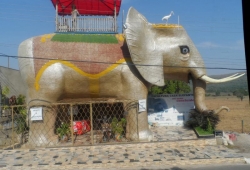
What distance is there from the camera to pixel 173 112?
12.2 metres

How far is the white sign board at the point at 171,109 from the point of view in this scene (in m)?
12.1

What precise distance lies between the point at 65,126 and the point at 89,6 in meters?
6.34

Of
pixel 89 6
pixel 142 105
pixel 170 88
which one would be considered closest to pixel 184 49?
pixel 142 105

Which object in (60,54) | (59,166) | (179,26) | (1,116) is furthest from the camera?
(1,116)

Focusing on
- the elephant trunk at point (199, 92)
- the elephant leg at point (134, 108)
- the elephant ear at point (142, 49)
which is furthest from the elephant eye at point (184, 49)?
the elephant leg at point (134, 108)

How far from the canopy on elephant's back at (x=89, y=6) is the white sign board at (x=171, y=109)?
4843 mm

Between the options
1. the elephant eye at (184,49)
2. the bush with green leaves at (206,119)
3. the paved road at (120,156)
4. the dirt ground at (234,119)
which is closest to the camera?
the paved road at (120,156)

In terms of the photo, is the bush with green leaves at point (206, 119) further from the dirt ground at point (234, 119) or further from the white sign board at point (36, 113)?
the white sign board at point (36, 113)

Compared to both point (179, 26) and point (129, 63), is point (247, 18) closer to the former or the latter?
point (129, 63)

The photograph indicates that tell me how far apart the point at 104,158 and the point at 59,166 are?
1.22 meters

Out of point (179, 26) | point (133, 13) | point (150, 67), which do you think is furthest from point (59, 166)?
point (179, 26)

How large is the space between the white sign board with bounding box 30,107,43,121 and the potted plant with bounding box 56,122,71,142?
828 millimetres

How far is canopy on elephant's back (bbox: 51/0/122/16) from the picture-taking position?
14016 millimetres

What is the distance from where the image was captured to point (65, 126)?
10.2 metres
